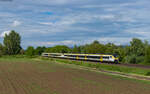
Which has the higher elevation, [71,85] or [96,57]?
[96,57]

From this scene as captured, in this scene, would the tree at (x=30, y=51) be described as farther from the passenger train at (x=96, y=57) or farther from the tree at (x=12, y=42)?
the passenger train at (x=96, y=57)

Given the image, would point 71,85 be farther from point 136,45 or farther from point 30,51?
point 30,51

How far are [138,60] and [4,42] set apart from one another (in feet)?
294

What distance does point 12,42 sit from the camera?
114562mm

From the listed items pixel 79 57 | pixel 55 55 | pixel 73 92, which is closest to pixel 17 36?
pixel 55 55

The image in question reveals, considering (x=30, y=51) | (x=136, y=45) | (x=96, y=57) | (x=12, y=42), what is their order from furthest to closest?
1. (x=12, y=42)
2. (x=30, y=51)
3. (x=136, y=45)
4. (x=96, y=57)

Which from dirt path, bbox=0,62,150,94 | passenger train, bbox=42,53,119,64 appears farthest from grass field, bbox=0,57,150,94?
passenger train, bbox=42,53,119,64

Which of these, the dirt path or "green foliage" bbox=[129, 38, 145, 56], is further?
"green foliage" bbox=[129, 38, 145, 56]

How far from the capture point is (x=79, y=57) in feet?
189

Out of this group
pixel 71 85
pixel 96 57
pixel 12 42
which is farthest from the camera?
pixel 12 42

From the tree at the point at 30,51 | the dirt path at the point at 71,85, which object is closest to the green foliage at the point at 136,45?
the dirt path at the point at 71,85

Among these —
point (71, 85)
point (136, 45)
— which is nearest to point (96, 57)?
point (136, 45)

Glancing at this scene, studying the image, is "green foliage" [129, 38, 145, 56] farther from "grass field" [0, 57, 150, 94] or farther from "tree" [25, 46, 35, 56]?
"tree" [25, 46, 35, 56]

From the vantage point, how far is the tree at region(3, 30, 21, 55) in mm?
113738
